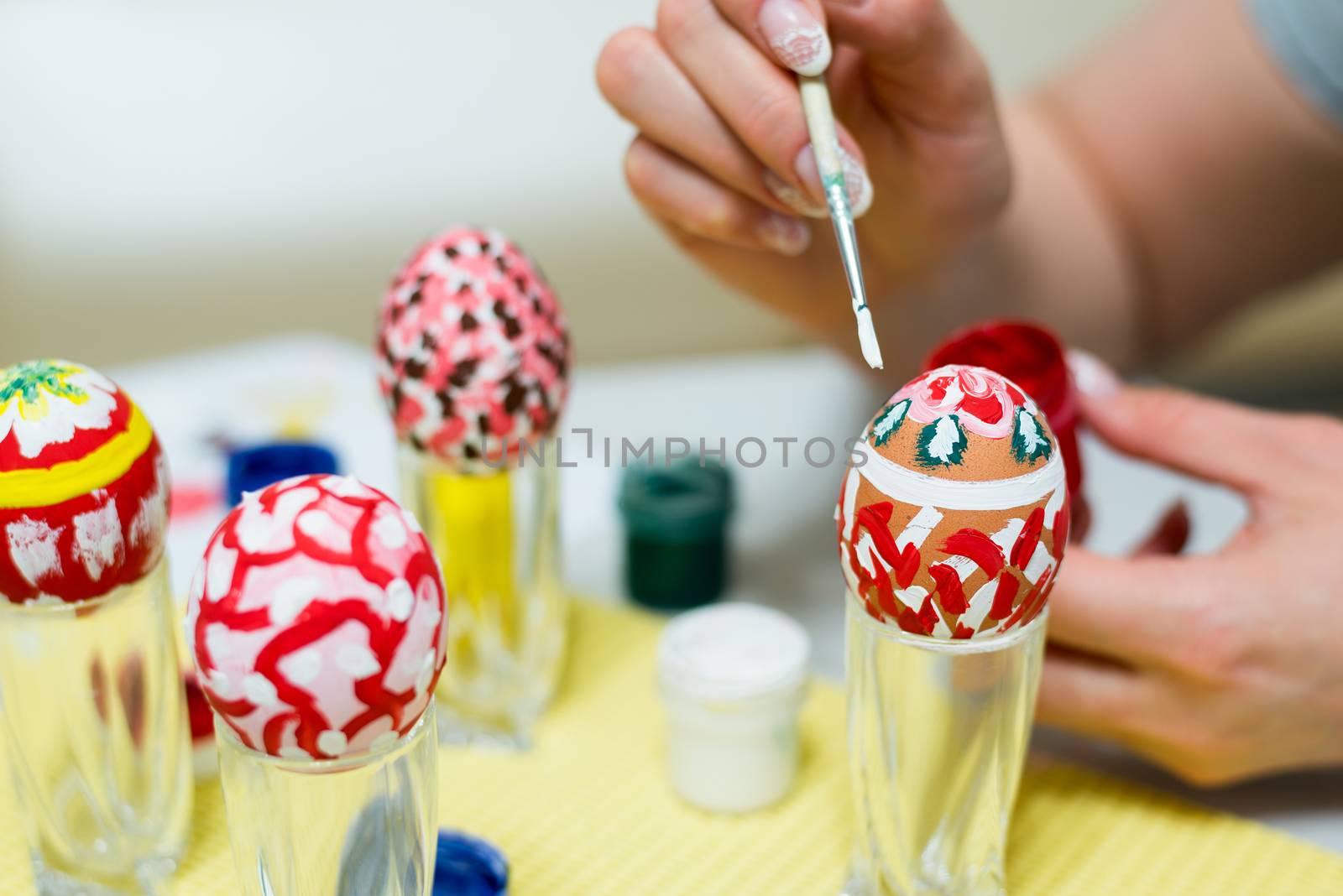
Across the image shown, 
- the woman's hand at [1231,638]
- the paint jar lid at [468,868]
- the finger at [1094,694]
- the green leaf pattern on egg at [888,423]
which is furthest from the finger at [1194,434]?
the paint jar lid at [468,868]

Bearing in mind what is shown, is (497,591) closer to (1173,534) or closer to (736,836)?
(736,836)

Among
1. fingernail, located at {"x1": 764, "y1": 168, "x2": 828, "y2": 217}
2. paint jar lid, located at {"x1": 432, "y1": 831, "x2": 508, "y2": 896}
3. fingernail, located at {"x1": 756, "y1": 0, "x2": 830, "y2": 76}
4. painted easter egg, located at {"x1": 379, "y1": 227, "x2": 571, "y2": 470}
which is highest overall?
fingernail, located at {"x1": 756, "y1": 0, "x2": 830, "y2": 76}

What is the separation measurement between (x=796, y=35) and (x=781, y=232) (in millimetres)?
117

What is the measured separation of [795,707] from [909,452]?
0.19 metres

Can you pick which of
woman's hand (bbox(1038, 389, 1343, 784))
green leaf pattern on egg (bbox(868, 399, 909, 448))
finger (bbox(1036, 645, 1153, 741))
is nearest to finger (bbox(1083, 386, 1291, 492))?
woman's hand (bbox(1038, 389, 1343, 784))

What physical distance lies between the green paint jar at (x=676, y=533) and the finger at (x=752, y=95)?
232 millimetres

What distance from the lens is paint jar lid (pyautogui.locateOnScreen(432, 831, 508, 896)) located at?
1.76ft

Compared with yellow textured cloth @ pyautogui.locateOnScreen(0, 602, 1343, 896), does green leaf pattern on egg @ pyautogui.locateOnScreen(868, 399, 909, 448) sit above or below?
above

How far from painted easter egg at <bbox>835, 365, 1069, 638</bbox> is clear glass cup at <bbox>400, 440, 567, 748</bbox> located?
0.23m

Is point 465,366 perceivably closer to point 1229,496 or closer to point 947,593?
point 947,593

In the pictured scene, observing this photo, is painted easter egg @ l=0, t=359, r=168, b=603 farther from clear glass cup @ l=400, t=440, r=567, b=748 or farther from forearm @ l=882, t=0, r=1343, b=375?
forearm @ l=882, t=0, r=1343, b=375

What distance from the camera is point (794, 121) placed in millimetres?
580

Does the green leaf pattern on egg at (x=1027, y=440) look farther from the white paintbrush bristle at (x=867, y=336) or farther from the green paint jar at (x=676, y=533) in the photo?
the green paint jar at (x=676, y=533)

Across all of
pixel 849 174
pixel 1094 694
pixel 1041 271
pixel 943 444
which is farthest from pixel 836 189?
pixel 1041 271
